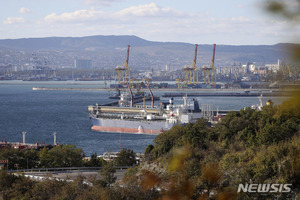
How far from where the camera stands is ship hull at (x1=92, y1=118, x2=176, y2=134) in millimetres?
15703

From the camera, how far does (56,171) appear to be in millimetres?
6527

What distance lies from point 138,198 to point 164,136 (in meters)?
3.38

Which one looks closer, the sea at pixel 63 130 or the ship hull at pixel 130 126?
the sea at pixel 63 130

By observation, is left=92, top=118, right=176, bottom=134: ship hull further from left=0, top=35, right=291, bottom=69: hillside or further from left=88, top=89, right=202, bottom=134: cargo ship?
left=0, top=35, right=291, bottom=69: hillside

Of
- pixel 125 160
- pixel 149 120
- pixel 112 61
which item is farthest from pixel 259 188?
pixel 112 61

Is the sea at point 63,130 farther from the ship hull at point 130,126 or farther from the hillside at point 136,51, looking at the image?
the hillside at point 136,51

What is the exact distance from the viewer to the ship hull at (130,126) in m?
15.7

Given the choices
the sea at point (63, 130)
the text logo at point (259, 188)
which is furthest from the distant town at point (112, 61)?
the text logo at point (259, 188)

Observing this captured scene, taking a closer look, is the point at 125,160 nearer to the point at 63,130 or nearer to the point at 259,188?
the point at 259,188

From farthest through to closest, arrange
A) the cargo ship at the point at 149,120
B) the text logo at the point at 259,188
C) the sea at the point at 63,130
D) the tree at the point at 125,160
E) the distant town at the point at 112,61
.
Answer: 1. the distant town at the point at 112,61
2. the cargo ship at the point at 149,120
3. the sea at the point at 63,130
4. the tree at the point at 125,160
5. the text logo at the point at 259,188

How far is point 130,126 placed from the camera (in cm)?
1625

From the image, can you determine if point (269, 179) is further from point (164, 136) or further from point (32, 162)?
point (32, 162)

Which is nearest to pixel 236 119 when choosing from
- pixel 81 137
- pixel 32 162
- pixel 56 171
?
pixel 56 171

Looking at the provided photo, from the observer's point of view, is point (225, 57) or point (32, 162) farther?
point (225, 57)
